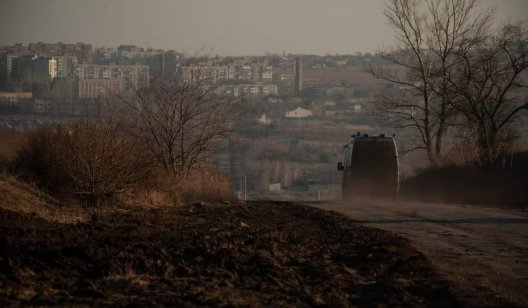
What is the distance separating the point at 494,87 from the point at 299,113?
158 feet

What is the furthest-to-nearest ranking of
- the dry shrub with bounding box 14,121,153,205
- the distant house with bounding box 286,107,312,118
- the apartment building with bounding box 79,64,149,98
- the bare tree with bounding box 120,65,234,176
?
the distant house with bounding box 286,107,312,118 < the apartment building with bounding box 79,64,149,98 < the bare tree with bounding box 120,65,234,176 < the dry shrub with bounding box 14,121,153,205

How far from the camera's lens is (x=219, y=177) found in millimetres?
28547

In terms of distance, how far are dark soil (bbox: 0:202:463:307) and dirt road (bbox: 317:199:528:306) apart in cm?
42

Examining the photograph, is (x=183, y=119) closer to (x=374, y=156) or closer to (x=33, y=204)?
(x=374, y=156)

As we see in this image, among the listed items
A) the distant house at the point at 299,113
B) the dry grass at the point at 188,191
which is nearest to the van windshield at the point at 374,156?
the dry grass at the point at 188,191

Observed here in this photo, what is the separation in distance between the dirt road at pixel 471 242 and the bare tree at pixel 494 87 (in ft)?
48.6

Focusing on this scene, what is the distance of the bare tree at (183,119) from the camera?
2870 cm

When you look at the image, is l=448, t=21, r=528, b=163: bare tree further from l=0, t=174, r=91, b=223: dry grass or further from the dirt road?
l=0, t=174, r=91, b=223: dry grass

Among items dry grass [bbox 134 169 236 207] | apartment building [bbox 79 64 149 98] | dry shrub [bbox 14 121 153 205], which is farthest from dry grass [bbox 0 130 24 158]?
apartment building [bbox 79 64 149 98]

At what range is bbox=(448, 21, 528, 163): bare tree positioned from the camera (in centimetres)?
3759

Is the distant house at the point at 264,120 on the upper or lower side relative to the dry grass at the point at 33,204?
lower

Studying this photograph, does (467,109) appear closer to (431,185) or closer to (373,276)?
(431,185)

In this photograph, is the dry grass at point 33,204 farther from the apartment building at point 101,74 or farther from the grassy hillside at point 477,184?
the apartment building at point 101,74

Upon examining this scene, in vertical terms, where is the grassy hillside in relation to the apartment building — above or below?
below
